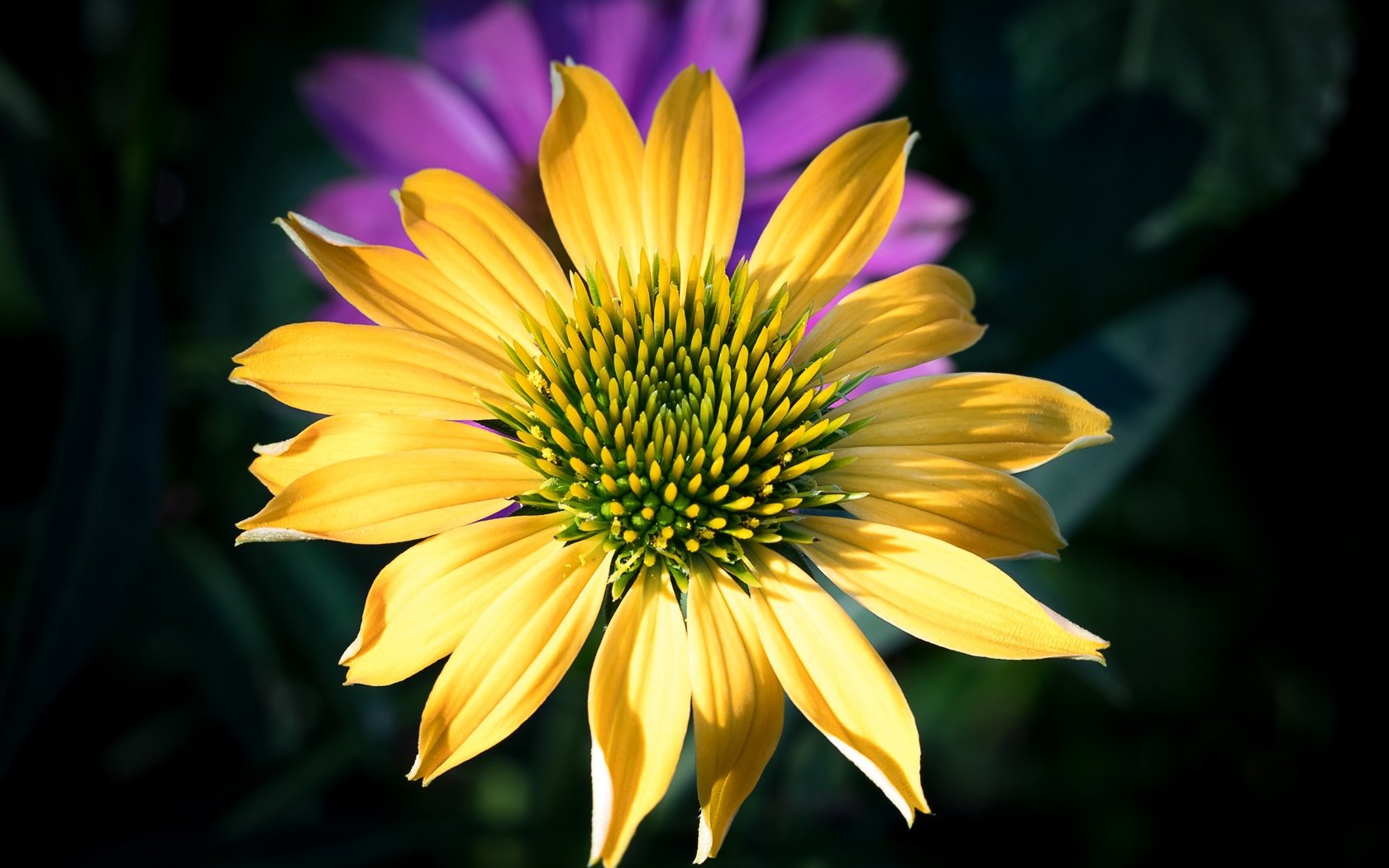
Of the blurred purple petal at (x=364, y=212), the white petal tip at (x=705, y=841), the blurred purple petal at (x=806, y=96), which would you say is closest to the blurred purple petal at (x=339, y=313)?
the blurred purple petal at (x=364, y=212)

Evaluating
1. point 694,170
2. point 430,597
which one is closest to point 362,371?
point 430,597

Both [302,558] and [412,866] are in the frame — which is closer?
[302,558]

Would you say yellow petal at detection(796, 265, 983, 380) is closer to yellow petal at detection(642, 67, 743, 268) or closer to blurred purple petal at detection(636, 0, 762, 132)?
yellow petal at detection(642, 67, 743, 268)

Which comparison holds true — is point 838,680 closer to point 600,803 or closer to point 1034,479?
→ point 600,803

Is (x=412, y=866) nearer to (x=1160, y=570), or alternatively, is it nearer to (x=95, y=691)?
(x=95, y=691)

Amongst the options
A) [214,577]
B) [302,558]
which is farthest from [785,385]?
[214,577]
